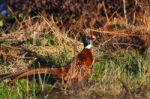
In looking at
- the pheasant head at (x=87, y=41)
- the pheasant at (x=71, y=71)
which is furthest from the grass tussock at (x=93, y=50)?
the pheasant head at (x=87, y=41)

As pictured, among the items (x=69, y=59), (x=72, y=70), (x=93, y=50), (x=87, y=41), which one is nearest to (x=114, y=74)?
(x=72, y=70)

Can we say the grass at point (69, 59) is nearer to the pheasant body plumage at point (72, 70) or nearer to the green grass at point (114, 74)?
the green grass at point (114, 74)

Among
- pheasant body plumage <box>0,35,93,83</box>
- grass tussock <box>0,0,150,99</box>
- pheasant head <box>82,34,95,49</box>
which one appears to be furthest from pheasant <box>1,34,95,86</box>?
pheasant head <box>82,34,95,49</box>

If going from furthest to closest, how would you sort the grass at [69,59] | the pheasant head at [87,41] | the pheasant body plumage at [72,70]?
the pheasant head at [87,41], the pheasant body plumage at [72,70], the grass at [69,59]

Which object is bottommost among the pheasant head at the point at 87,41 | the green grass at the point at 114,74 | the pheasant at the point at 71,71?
the green grass at the point at 114,74

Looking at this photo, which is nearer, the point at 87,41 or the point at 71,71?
the point at 71,71

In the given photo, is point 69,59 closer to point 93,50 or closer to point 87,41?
point 87,41

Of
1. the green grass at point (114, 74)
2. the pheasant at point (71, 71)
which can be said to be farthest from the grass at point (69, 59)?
the pheasant at point (71, 71)

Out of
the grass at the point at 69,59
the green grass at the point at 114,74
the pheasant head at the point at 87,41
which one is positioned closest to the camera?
the grass at the point at 69,59

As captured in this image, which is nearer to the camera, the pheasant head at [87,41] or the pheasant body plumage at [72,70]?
the pheasant body plumage at [72,70]

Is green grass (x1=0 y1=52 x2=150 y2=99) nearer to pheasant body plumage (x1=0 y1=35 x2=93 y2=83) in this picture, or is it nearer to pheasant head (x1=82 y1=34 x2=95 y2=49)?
pheasant body plumage (x1=0 y1=35 x2=93 y2=83)

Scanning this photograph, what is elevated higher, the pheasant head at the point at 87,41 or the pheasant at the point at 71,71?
the pheasant head at the point at 87,41

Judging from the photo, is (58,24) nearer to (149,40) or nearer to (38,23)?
(38,23)

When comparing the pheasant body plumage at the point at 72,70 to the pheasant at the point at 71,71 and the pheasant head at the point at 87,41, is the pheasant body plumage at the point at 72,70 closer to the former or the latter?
the pheasant at the point at 71,71
